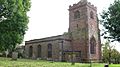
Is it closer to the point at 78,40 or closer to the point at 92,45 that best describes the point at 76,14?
the point at 78,40

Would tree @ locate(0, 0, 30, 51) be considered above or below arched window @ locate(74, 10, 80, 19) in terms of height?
below

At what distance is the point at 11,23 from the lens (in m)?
32.2

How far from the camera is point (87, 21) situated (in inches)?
2167

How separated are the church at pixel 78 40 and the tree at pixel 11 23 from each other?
2076 cm

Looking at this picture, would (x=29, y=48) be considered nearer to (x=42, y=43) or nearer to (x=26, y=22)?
(x=42, y=43)

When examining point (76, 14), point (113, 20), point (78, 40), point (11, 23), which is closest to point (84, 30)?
point (78, 40)

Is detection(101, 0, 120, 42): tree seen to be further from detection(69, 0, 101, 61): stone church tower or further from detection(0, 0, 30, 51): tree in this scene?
detection(69, 0, 101, 61): stone church tower

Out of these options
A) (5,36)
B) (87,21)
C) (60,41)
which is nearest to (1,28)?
(5,36)

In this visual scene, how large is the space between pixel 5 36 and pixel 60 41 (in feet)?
80.6

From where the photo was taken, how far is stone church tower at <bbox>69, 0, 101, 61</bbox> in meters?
54.5

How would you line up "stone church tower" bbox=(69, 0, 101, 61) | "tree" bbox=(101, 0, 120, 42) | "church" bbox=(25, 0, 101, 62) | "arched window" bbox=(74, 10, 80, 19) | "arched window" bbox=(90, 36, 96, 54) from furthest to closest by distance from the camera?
"arched window" bbox=(74, 10, 80, 19) → "arched window" bbox=(90, 36, 96, 54) → "stone church tower" bbox=(69, 0, 101, 61) → "church" bbox=(25, 0, 101, 62) → "tree" bbox=(101, 0, 120, 42)

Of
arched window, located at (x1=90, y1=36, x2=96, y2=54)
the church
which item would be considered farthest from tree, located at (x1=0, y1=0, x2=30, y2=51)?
arched window, located at (x1=90, y1=36, x2=96, y2=54)

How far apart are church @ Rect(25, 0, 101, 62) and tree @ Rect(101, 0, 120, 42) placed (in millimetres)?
27511

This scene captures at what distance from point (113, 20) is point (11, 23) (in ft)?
54.6
